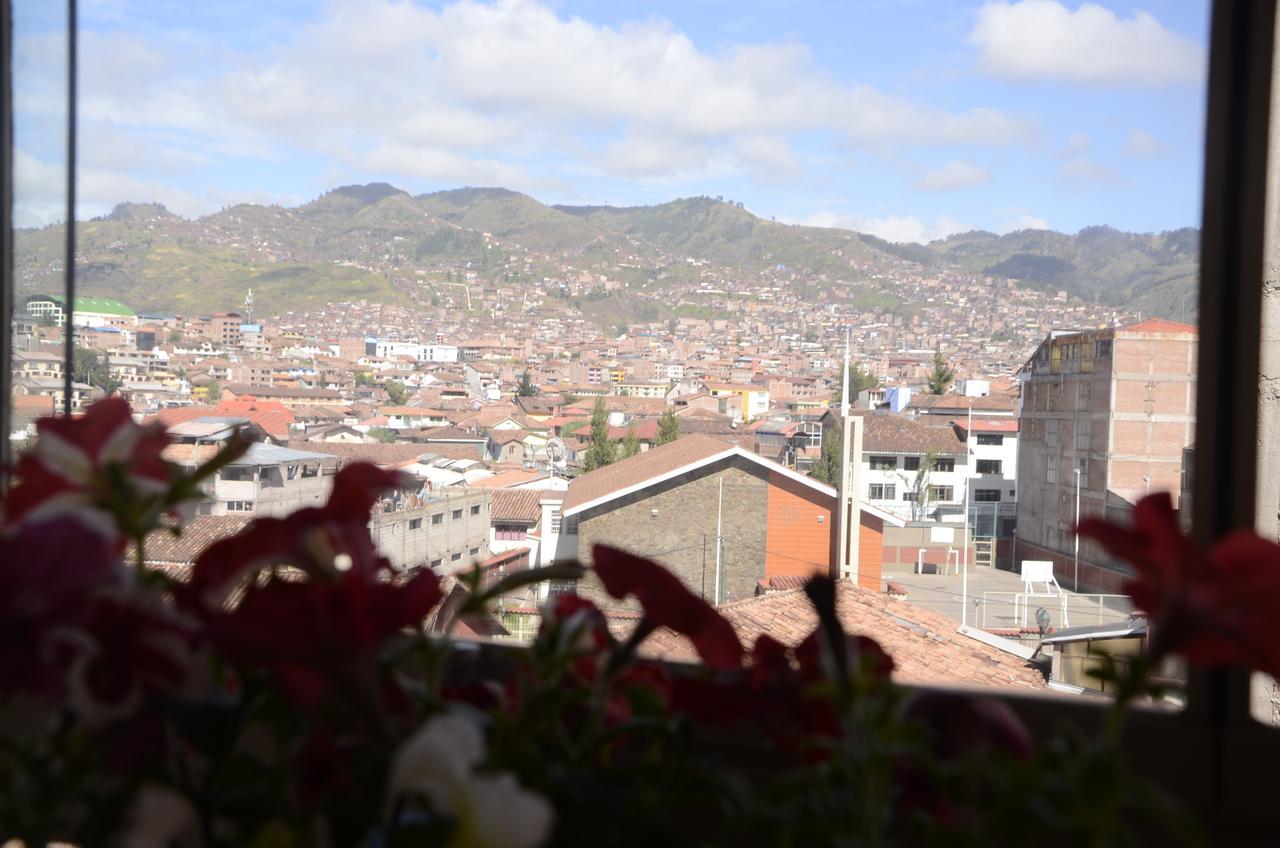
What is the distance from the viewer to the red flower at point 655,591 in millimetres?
300

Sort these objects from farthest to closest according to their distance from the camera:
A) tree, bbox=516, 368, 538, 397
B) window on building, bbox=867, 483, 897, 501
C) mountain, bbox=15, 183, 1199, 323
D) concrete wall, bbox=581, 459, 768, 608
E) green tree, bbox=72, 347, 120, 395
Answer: tree, bbox=516, 368, 538, 397 < mountain, bbox=15, 183, 1199, 323 < window on building, bbox=867, 483, 897, 501 < concrete wall, bbox=581, 459, 768, 608 < green tree, bbox=72, 347, 120, 395

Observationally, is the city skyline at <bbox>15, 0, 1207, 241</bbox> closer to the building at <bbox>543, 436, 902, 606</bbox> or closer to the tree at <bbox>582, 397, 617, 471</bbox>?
the building at <bbox>543, 436, 902, 606</bbox>

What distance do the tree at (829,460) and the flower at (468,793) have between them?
1182 cm

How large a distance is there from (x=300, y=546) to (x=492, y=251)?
84.4 ft

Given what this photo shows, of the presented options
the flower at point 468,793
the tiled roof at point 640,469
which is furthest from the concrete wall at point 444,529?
the flower at point 468,793

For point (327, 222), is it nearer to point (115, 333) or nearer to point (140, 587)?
point (115, 333)

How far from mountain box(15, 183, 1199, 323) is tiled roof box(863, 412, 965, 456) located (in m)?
2.74

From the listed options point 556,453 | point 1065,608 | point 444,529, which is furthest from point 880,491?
point 444,529

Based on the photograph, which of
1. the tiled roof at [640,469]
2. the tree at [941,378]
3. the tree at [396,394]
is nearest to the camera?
the tiled roof at [640,469]

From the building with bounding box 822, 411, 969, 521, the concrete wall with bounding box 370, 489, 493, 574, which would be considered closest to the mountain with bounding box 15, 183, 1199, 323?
the building with bounding box 822, 411, 969, 521

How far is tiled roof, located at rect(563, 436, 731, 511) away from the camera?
1015 centimetres

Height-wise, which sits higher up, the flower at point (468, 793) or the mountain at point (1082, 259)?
the mountain at point (1082, 259)

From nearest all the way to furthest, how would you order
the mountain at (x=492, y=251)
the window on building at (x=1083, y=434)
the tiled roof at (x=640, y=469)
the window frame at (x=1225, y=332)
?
the window frame at (x=1225, y=332) < the window on building at (x=1083, y=434) < the tiled roof at (x=640, y=469) < the mountain at (x=492, y=251)

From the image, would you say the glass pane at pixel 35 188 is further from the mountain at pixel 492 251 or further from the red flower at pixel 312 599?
the mountain at pixel 492 251
